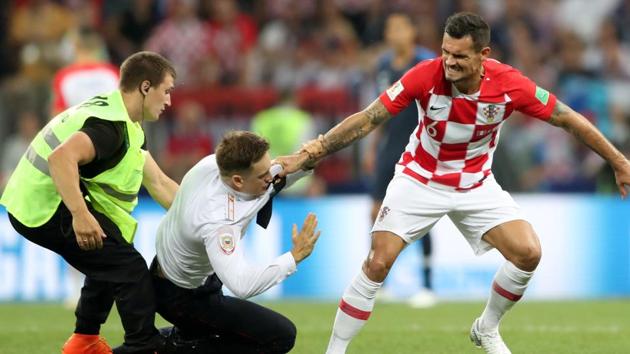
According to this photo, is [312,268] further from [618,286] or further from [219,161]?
[219,161]

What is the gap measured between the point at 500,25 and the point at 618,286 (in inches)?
184

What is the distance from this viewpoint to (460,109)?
22.9 feet

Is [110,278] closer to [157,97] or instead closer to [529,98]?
[157,97]

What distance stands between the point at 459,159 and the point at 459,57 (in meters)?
0.73

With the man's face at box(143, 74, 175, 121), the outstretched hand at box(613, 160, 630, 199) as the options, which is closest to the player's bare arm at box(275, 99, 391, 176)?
the man's face at box(143, 74, 175, 121)

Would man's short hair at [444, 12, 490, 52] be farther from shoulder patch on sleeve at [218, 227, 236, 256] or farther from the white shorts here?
shoulder patch on sleeve at [218, 227, 236, 256]

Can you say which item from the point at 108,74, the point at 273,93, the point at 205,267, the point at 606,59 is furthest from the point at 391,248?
the point at 606,59

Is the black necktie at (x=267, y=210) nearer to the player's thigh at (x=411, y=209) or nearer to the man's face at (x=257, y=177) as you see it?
the man's face at (x=257, y=177)

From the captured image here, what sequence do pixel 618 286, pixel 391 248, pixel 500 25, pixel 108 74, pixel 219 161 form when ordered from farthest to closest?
pixel 500 25, pixel 618 286, pixel 108 74, pixel 391 248, pixel 219 161

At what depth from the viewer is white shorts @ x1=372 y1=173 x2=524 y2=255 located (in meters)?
7.17

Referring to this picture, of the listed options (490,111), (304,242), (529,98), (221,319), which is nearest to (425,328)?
(490,111)

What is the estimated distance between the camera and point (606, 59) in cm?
1536

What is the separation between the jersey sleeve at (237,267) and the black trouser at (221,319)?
61 centimetres

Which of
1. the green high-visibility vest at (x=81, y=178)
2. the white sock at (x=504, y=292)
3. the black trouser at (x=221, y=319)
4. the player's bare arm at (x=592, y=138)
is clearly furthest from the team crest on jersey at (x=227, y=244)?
the player's bare arm at (x=592, y=138)
